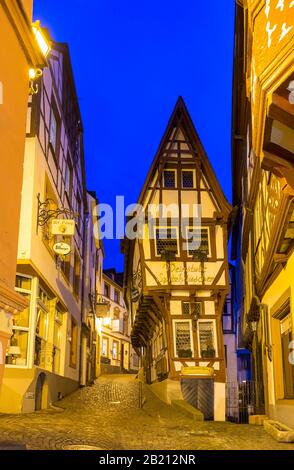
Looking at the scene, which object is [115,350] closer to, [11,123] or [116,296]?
[116,296]

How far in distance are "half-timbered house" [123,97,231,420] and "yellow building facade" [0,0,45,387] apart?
1369 cm

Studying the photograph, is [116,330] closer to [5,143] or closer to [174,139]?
[174,139]

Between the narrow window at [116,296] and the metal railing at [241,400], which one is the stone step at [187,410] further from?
the narrow window at [116,296]

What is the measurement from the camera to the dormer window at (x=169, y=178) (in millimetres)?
23536

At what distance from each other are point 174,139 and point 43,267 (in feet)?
32.7

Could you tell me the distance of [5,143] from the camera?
811cm

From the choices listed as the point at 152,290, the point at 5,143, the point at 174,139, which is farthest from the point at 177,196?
the point at 5,143

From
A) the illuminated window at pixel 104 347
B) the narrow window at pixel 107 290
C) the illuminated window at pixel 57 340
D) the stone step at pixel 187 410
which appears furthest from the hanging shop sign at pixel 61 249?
the narrow window at pixel 107 290

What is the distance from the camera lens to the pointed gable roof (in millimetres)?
23203

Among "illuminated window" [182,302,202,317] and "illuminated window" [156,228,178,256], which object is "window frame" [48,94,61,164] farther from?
"illuminated window" [182,302,202,317]

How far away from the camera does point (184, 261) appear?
2239 centimetres

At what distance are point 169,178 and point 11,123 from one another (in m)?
15.6

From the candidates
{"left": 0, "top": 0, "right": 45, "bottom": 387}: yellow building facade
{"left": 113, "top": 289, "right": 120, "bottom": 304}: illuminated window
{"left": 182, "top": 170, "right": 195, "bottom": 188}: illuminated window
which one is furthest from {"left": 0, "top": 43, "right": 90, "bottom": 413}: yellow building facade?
{"left": 113, "top": 289, "right": 120, "bottom": 304}: illuminated window

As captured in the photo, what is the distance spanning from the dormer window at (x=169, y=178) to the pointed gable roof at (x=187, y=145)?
52 centimetres
